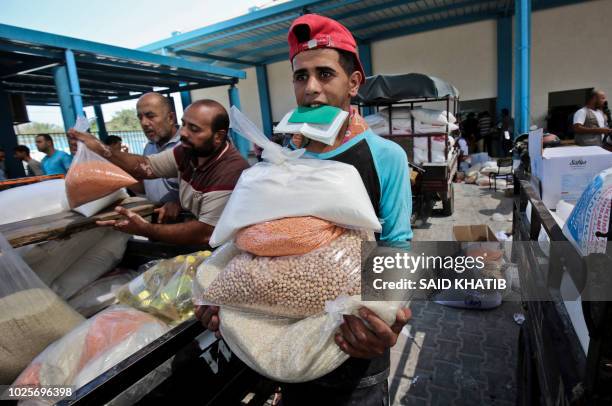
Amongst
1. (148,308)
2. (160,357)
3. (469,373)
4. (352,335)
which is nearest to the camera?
(352,335)

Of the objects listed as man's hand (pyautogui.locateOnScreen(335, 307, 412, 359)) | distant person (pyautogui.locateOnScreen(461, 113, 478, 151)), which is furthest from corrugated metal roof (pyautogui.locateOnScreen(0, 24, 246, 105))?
distant person (pyautogui.locateOnScreen(461, 113, 478, 151))

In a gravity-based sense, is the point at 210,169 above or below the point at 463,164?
Result: above

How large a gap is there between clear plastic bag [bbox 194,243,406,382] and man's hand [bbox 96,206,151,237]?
109 centimetres

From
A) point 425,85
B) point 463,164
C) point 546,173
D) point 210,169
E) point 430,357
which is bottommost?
point 430,357

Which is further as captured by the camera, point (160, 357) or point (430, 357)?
point (430, 357)

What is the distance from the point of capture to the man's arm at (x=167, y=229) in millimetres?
1805

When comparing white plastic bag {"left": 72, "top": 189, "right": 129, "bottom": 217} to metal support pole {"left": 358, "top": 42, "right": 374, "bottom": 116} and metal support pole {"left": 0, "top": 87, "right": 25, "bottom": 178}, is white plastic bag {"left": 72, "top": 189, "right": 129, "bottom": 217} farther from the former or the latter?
metal support pole {"left": 358, "top": 42, "right": 374, "bottom": 116}

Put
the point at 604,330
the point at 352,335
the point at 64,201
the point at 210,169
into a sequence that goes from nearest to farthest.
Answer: the point at 604,330, the point at 352,335, the point at 210,169, the point at 64,201

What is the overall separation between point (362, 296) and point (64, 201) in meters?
2.00

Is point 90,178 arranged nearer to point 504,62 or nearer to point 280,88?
point 504,62

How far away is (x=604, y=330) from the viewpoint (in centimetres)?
71

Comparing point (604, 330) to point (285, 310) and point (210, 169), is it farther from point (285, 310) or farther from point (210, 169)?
point (210, 169)

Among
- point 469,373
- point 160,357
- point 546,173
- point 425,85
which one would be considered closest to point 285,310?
point 160,357

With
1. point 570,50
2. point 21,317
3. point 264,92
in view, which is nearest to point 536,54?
point 570,50
